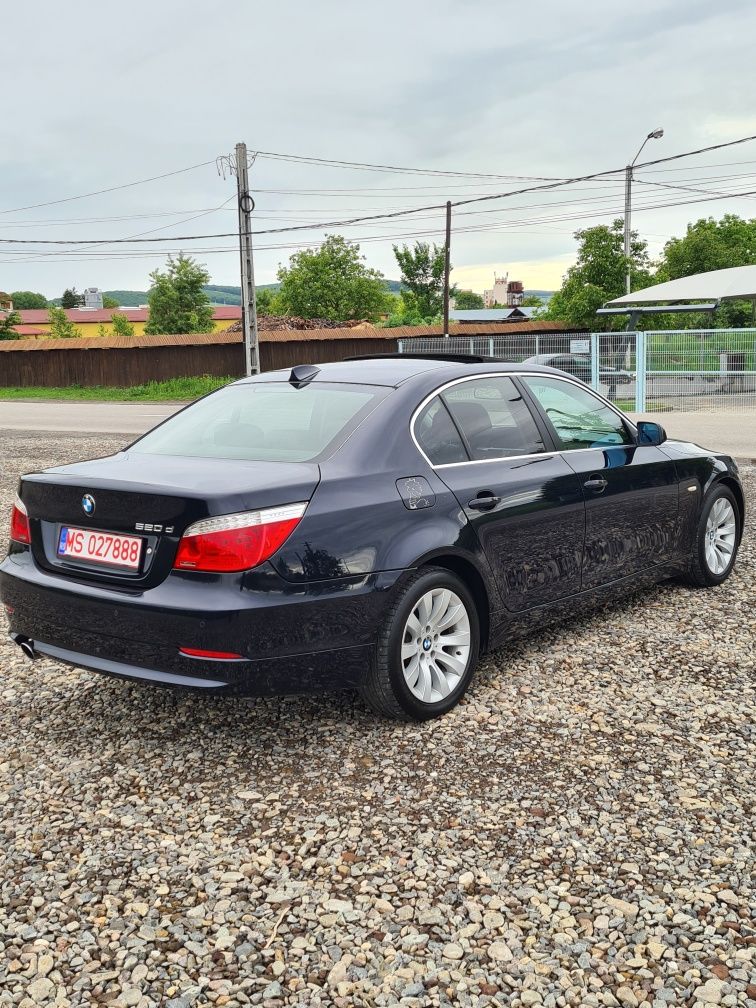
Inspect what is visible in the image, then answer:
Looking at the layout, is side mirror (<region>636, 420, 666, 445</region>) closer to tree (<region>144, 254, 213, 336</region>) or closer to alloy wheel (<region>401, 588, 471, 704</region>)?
alloy wheel (<region>401, 588, 471, 704</region>)

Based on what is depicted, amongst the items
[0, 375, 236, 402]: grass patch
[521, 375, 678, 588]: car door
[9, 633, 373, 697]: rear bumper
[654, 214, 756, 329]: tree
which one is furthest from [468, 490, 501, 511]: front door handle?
[654, 214, 756, 329]: tree

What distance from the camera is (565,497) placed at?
4.80 m

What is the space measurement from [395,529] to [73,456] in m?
12.0

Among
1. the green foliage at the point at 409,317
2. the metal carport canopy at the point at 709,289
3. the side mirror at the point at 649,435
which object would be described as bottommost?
the side mirror at the point at 649,435

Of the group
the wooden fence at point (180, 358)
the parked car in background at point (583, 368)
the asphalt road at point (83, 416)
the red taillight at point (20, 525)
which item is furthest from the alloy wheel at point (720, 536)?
the wooden fence at point (180, 358)

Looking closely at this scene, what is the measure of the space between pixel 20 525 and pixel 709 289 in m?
28.1

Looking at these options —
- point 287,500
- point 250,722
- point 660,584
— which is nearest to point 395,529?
point 287,500

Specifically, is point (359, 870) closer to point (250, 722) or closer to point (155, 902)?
point (155, 902)

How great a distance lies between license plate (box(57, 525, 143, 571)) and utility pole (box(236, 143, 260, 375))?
25.9 metres

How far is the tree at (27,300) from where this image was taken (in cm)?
18638

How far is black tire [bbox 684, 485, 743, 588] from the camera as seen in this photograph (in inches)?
232

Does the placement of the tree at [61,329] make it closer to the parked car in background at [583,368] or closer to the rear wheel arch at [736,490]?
the parked car in background at [583,368]

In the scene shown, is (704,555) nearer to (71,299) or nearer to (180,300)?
(180,300)

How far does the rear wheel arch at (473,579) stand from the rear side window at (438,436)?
43cm
